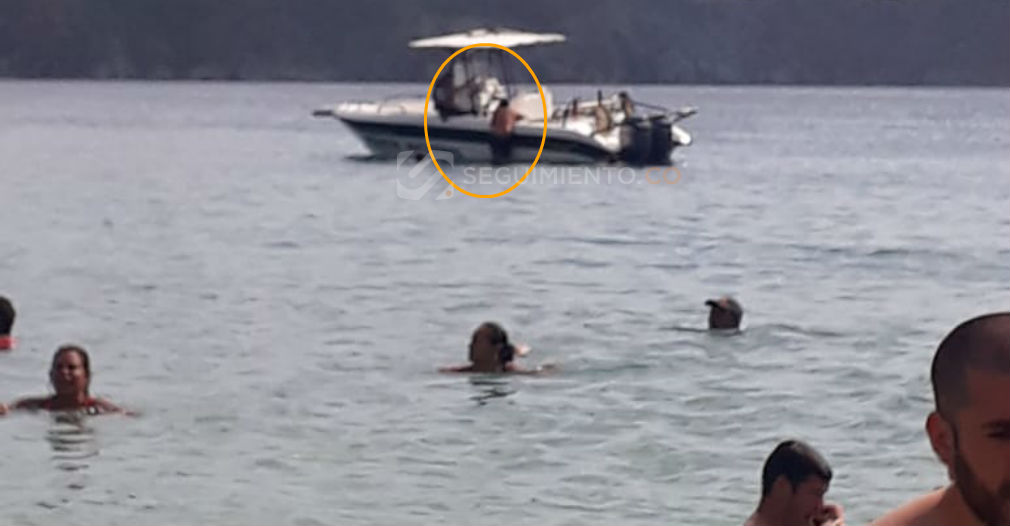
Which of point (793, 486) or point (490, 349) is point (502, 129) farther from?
point (793, 486)

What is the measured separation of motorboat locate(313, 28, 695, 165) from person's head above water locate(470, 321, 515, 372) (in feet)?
73.4

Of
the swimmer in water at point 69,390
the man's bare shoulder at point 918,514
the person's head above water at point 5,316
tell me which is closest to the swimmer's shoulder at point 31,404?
the swimmer in water at point 69,390

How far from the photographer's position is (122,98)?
135500 mm

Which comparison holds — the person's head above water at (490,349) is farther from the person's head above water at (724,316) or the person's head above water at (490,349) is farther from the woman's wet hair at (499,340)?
the person's head above water at (724,316)

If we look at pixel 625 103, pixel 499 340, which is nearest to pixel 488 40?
pixel 625 103

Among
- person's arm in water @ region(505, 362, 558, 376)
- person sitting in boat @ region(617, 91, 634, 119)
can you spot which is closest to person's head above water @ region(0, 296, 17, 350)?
person's arm in water @ region(505, 362, 558, 376)

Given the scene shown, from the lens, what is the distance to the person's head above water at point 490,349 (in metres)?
14.9

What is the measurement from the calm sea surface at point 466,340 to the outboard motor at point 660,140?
40.5 inches

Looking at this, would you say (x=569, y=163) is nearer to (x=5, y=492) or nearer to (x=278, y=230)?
(x=278, y=230)

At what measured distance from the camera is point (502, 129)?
1486 inches

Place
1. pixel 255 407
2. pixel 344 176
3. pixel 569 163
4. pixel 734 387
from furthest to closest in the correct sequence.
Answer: pixel 344 176 < pixel 569 163 < pixel 734 387 < pixel 255 407

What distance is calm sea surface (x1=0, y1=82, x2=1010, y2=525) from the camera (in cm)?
1066

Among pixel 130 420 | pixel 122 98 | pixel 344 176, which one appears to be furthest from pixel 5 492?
pixel 122 98

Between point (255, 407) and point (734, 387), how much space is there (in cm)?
363
